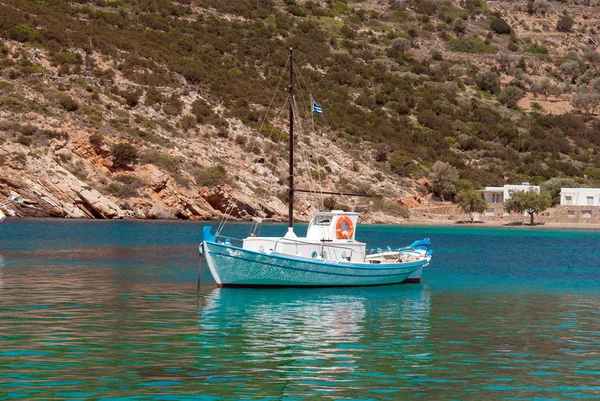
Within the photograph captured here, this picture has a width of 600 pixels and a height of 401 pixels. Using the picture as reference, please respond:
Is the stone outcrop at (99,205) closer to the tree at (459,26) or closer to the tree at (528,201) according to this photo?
the tree at (528,201)

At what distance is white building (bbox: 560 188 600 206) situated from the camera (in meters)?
117

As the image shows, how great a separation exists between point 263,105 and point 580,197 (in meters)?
43.7

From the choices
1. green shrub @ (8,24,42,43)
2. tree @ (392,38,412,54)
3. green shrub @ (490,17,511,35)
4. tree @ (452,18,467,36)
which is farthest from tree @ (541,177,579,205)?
green shrub @ (490,17,511,35)

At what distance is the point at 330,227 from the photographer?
126ft

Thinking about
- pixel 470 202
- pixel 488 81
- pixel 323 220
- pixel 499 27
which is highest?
pixel 499 27

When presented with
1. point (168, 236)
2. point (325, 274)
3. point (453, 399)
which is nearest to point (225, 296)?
point (325, 274)

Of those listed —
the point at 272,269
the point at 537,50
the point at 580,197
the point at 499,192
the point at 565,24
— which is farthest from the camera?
the point at 565,24

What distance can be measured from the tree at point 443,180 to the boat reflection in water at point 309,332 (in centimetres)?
7776

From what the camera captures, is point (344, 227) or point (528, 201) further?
point (528, 201)

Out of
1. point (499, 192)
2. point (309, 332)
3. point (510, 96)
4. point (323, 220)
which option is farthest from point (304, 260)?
point (510, 96)

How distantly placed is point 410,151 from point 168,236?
A: 6333cm

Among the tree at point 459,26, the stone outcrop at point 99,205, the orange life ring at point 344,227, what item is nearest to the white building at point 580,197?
the stone outcrop at point 99,205

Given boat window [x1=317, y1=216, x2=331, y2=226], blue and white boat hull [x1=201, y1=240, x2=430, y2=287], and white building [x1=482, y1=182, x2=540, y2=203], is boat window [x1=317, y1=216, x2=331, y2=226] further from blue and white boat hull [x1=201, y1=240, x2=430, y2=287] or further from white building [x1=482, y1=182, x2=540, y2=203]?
white building [x1=482, y1=182, x2=540, y2=203]

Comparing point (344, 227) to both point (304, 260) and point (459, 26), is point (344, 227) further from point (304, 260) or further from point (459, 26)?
point (459, 26)
